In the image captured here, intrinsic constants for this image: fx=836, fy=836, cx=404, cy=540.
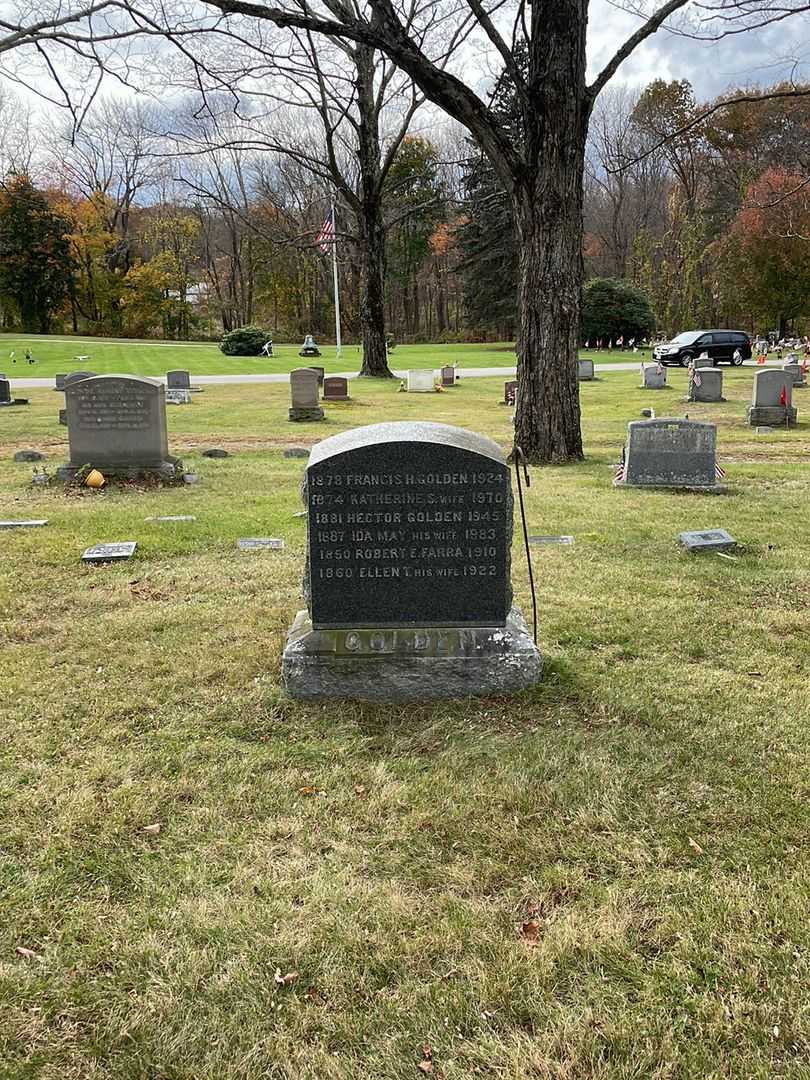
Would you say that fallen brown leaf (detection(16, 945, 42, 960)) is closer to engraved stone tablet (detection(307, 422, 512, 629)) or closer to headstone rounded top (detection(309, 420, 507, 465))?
engraved stone tablet (detection(307, 422, 512, 629))

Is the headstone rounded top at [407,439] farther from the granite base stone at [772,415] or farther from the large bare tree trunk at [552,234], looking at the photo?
the granite base stone at [772,415]

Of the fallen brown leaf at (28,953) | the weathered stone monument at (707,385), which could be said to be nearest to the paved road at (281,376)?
the weathered stone monument at (707,385)

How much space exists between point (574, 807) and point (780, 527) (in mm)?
5794

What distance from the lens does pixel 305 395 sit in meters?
20.0

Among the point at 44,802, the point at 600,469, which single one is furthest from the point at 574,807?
the point at 600,469

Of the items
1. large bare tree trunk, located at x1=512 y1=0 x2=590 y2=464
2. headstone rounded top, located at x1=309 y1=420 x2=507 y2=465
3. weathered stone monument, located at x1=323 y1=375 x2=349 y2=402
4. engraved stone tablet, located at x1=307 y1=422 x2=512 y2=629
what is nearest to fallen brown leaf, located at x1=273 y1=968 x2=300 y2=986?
engraved stone tablet, located at x1=307 y1=422 x2=512 y2=629

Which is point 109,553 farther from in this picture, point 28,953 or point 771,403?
point 771,403

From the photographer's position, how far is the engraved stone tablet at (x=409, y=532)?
14.0 ft

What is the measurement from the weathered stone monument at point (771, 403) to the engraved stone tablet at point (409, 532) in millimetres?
15449

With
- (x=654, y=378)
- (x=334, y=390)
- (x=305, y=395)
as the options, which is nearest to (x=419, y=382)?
(x=334, y=390)

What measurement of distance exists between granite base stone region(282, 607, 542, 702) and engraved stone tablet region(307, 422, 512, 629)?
8cm

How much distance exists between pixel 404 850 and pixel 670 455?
27.2ft

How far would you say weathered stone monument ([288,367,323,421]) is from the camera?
65.5 ft

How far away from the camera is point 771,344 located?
48.5 metres
